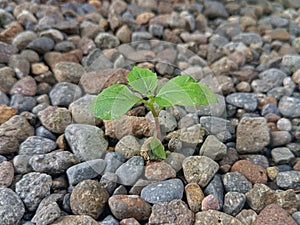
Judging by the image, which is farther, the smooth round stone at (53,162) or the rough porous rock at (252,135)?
the rough porous rock at (252,135)

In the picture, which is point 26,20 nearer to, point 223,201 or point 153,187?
point 153,187

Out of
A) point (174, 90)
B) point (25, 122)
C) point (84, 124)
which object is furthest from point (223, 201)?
point (25, 122)

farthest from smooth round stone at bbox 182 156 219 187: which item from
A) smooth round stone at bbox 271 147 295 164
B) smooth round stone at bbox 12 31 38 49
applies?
smooth round stone at bbox 12 31 38 49

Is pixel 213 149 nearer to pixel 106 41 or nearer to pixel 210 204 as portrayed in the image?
pixel 210 204

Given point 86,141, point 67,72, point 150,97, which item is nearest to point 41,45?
point 67,72

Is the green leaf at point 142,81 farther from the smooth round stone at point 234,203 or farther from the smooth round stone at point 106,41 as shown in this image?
the smooth round stone at point 106,41

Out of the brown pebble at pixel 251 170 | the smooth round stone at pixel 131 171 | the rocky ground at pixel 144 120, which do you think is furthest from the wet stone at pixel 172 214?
the brown pebble at pixel 251 170

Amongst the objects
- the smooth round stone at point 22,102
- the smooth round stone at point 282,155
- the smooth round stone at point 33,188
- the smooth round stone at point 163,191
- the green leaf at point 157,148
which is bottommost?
the smooth round stone at point 282,155

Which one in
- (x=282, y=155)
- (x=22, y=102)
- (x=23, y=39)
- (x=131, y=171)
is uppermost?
(x=23, y=39)
